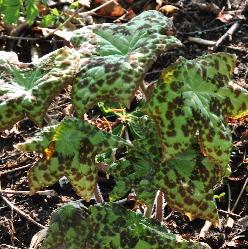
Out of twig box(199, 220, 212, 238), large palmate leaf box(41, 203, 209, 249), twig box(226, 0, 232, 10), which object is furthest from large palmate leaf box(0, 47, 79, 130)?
twig box(226, 0, 232, 10)

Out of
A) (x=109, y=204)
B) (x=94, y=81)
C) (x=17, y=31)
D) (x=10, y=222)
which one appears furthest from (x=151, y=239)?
(x=17, y=31)

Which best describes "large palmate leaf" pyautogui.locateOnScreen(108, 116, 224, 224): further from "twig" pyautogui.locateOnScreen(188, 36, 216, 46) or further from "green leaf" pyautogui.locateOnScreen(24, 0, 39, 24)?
"twig" pyautogui.locateOnScreen(188, 36, 216, 46)

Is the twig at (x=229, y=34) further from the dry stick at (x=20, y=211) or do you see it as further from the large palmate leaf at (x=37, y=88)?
the large palmate leaf at (x=37, y=88)

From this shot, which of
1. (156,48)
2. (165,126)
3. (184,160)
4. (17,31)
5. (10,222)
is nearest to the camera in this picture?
(165,126)

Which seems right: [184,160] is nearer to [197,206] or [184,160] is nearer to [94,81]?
[197,206]

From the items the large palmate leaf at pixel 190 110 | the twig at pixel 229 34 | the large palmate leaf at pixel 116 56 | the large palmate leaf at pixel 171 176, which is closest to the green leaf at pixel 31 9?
the twig at pixel 229 34

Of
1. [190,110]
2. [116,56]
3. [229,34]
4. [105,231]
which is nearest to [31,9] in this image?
[229,34]

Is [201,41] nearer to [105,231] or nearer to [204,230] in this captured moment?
[204,230]
